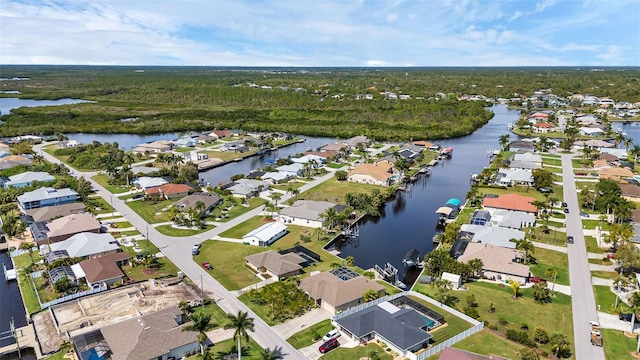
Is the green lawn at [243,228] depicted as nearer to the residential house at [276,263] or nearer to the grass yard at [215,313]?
the residential house at [276,263]

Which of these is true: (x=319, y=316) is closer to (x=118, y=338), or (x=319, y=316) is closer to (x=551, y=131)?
(x=118, y=338)

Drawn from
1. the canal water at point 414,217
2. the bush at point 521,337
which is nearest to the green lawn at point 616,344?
the bush at point 521,337

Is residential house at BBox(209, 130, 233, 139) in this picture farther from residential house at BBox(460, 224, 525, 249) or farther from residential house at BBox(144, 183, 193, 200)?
residential house at BBox(460, 224, 525, 249)

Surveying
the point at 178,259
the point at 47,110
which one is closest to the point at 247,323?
the point at 178,259

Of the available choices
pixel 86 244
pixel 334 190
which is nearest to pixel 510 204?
pixel 334 190

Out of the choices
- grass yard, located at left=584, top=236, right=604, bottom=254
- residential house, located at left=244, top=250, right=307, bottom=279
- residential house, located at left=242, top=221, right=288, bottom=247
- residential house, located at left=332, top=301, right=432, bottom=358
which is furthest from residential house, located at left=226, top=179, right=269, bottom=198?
grass yard, located at left=584, top=236, right=604, bottom=254

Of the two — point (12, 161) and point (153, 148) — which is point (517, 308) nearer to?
point (153, 148)
